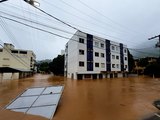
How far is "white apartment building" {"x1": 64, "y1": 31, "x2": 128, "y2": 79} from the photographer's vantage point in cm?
4131

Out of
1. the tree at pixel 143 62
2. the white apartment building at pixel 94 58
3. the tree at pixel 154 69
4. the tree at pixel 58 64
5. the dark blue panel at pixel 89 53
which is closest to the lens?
the white apartment building at pixel 94 58

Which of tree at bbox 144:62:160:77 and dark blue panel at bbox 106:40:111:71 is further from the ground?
dark blue panel at bbox 106:40:111:71

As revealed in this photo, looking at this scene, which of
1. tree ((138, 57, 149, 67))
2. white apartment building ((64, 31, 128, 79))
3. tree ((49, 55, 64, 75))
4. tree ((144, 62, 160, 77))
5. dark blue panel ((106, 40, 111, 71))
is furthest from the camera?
tree ((138, 57, 149, 67))

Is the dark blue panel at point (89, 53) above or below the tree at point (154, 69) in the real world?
above

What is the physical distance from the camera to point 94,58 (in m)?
44.3

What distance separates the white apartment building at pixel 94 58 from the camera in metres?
41.3

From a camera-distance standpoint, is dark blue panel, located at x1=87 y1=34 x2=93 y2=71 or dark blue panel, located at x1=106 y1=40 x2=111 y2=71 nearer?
dark blue panel, located at x1=87 y1=34 x2=93 y2=71

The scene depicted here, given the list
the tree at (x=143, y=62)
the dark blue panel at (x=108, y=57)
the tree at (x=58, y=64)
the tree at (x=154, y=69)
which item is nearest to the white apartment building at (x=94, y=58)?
the dark blue panel at (x=108, y=57)

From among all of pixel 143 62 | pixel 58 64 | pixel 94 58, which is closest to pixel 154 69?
pixel 143 62

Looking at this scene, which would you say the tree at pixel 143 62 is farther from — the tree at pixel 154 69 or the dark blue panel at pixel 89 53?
the dark blue panel at pixel 89 53

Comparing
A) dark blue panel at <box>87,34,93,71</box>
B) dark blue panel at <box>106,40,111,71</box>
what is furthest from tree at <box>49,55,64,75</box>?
→ dark blue panel at <box>87,34,93,71</box>

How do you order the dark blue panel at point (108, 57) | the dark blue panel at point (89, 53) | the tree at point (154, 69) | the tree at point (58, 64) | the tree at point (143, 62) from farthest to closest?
the tree at point (143, 62) < the tree at point (58, 64) < the tree at point (154, 69) < the dark blue panel at point (108, 57) < the dark blue panel at point (89, 53)

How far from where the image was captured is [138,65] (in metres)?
74.8

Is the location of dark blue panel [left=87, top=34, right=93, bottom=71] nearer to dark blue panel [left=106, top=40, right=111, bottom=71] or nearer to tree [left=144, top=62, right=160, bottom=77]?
dark blue panel [left=106, top=40, right=111, bottom=71]
